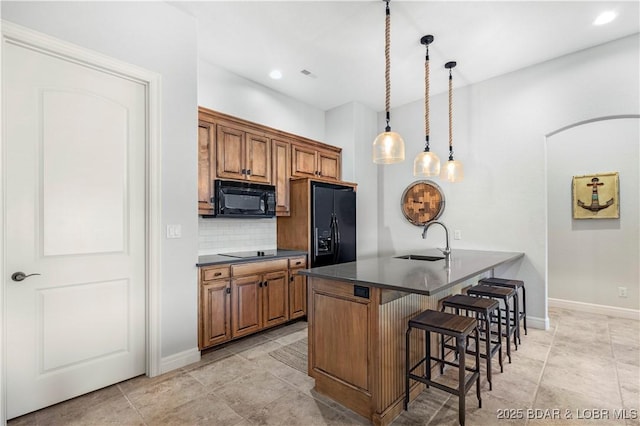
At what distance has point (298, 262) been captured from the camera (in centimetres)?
Answer: 381

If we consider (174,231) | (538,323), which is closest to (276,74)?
(174,231)

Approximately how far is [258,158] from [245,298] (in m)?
1.65

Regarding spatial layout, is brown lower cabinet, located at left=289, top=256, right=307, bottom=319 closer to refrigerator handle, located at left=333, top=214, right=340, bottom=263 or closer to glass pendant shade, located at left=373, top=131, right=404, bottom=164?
refrigerator handle, located at left=333, top=214, right=340, bottom=263

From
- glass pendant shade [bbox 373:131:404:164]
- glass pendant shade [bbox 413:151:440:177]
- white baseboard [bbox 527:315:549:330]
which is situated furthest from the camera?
white baseboard [bbox 527:315:549:330]

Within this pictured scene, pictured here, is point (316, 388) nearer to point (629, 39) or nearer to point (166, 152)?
point (166, 152)

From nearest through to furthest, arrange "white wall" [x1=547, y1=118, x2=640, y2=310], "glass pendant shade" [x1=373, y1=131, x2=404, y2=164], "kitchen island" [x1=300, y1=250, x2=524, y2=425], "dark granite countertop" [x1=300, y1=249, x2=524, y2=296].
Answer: "dark granite countertop" [x1=300, y1=249, x2=524, y2=296] < "kitchen island" [x1=300, y1=250, x2=524, y2=425] < "glass pendant shade" [x1=373, y1=131, x2=404, y2=164] < "white wall" [x1=547, y1=118, x2=640, y2=310]

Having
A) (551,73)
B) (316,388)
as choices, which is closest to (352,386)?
(316,388)

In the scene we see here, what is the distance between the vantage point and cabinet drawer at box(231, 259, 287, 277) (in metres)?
3.18

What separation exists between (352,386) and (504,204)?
9.99 feet

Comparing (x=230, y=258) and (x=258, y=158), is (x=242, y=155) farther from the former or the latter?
(x=230, y=258)

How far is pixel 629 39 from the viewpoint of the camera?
315 cm

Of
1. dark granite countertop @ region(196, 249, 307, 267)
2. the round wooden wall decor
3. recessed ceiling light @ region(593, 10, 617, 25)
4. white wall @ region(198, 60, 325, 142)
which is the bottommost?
dark granite countertop @ region(196, 249, 307, 267)

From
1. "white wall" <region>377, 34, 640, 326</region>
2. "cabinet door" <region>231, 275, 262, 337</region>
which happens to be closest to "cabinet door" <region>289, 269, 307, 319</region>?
"cabinet door" <region>231, 275, 262, 337</region>

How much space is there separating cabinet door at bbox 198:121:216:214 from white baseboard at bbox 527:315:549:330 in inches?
152
